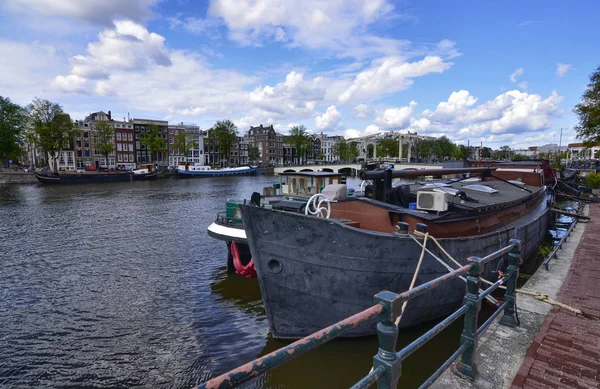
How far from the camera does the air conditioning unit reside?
757cm

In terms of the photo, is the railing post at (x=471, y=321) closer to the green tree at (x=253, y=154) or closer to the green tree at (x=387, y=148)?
the green tree at (x=253, y=154)

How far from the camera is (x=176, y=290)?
11633 millimetres

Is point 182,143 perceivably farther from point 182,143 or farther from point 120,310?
point 120,310

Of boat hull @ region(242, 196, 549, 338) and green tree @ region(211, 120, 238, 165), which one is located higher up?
green tree @ region(211, 120, 238, 165)

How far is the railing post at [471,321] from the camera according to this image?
3459 millimetres

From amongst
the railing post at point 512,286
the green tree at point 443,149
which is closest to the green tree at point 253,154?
the green tree at point 443,149

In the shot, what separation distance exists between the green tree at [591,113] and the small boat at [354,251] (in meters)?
32.2

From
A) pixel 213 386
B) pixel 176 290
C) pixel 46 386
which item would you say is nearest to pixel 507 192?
pixel 176 290

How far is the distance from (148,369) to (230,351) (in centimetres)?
180

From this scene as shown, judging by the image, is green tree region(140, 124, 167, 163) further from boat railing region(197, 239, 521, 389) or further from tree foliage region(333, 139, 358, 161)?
boat railing region(197, 239, 521, 389)

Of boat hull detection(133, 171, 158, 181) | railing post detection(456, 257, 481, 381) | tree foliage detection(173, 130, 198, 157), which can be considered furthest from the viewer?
tree foliage detection(173, 130, 198, 157)

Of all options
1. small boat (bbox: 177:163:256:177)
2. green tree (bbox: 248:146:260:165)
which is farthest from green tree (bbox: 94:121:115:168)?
green tree (bbox: 248:146:260:165)

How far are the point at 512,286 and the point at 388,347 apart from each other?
11.5ft

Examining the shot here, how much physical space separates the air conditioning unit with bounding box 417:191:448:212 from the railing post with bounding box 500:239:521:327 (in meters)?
2.86
